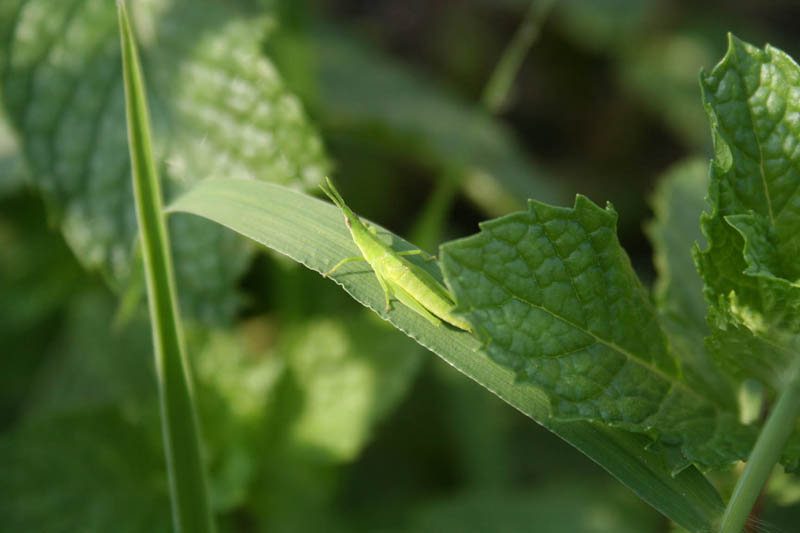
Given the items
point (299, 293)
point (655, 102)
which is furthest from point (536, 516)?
point (655, 102)

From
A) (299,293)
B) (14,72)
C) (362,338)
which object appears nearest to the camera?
(14,72)

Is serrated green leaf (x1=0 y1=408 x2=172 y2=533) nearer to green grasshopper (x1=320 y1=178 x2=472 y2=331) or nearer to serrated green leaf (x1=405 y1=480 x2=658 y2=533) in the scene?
serrated green leaf (x1=405 y1=480 x2=658 y2=533)

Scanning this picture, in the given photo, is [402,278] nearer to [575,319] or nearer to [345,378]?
[575,319]

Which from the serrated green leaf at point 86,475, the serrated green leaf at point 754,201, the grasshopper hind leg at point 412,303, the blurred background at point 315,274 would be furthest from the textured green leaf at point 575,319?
the serrated green leaf at point 86,475

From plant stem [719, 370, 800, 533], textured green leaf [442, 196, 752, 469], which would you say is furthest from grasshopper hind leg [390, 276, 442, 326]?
plant stem [719, 370, 800, 533]

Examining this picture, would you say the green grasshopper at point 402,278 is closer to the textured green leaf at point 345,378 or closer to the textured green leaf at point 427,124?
the textured green leaf at point 345,378

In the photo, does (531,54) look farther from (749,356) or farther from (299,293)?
(749,356)
